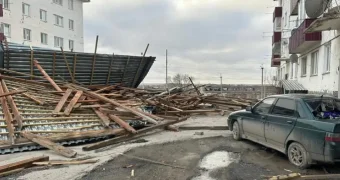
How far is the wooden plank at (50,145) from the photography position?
6822 mm

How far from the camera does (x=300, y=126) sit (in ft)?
19.1

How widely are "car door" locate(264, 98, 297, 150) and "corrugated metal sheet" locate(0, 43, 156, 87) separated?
11.8 m

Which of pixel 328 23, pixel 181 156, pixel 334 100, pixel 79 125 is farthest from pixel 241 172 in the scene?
pixel 328 23

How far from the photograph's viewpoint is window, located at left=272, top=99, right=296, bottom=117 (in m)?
6.31

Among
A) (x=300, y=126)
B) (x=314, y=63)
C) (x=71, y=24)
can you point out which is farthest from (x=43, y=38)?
(x=300, y=126)

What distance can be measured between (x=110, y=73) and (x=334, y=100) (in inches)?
552

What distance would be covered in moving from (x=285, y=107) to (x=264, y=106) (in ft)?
2.96

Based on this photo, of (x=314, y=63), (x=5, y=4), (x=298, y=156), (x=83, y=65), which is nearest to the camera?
(x=298, y=156)

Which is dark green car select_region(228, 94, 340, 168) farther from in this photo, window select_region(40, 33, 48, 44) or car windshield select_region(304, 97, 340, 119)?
window select_region(40, 33, 48, 44)

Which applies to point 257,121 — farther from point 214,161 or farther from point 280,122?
point 214,161

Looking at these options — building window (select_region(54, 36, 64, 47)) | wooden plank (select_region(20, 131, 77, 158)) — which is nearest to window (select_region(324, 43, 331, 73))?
wooden plank (select_region(20, 131, 77, 158))

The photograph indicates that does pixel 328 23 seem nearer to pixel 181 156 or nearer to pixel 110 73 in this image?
pixel 181 156

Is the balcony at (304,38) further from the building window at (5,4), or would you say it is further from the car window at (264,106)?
the building window at (5,4)

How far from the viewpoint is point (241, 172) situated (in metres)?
5.62
